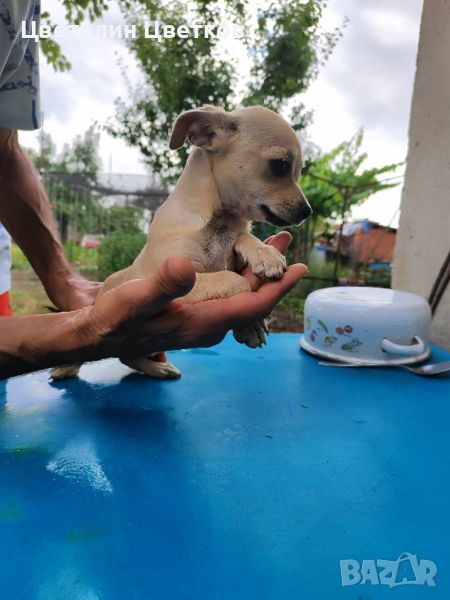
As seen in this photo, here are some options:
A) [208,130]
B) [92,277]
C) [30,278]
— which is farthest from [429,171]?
[30,278]

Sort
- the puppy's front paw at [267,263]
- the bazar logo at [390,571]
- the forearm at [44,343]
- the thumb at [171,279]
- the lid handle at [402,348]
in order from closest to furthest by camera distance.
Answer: the bazar logo at [390,571] < the thumb at [171,279] < the forearm at [44,343] < the puppy's front paw at [267,263] < the lid handle at [402,348]

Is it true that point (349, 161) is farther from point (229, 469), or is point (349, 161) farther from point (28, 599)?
point (28, 599)

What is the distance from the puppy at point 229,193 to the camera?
132 cm

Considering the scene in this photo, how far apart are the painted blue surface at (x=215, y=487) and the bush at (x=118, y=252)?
3.51 m

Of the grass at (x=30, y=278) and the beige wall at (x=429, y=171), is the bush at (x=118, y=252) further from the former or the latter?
the beige wall at (x=429, y=171)

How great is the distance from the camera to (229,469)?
3.33ft

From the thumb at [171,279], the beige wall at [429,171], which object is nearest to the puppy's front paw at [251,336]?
the thumb at [171,279]

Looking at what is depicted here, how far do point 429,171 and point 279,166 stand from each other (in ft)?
→ 4.76

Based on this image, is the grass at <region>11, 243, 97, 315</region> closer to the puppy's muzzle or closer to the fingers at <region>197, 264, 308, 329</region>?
the puppy's muzzle

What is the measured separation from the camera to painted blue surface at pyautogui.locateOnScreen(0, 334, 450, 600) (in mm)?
709

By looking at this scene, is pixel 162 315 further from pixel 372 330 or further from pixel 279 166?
pixel 372 330

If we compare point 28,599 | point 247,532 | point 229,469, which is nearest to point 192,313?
point 229,469

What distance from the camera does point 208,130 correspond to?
1426 mm

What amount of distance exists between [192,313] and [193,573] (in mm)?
509
